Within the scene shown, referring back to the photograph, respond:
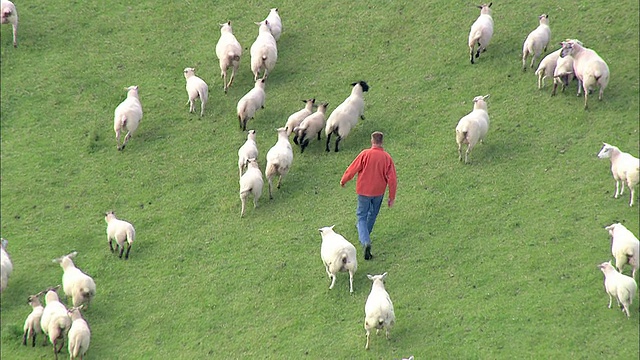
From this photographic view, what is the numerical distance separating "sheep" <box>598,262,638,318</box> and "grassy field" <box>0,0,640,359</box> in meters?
0.34

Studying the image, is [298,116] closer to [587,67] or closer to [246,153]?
[246,153]

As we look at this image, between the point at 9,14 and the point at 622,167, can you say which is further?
the point at 9,14

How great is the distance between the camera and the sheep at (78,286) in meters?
18.5

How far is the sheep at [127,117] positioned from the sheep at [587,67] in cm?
965

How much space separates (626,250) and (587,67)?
5.96 m

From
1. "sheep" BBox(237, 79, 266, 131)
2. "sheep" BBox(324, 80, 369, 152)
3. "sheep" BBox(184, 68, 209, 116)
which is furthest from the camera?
"sheep" BBox(184, 68, 209, 116)

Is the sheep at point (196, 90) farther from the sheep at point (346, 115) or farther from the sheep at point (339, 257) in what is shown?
the sheep at point (339, 257)

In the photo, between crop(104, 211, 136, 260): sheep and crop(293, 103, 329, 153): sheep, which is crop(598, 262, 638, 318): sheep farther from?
crop(104, 211, 136, 260): sheep

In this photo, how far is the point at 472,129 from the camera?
20.4 m

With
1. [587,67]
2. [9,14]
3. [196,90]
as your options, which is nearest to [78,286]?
[196,90]

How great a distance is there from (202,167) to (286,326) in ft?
19.9

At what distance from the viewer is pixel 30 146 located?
24328mm

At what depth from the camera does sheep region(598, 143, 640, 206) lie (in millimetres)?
18391

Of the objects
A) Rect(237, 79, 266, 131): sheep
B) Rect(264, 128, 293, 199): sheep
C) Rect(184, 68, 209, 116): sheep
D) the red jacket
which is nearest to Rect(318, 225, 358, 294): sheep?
the red jacket
